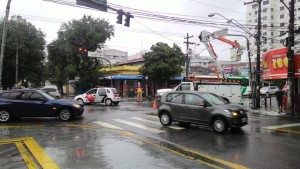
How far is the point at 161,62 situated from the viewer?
39625mm

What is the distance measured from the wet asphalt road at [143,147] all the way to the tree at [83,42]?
90.5 ft

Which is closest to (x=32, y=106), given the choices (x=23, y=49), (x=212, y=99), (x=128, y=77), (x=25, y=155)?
(x=25, y=155)

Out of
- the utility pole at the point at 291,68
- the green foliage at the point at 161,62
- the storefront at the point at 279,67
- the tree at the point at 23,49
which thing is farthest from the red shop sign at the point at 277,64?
the tree at the point at 23,49

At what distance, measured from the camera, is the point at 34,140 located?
31.4ft

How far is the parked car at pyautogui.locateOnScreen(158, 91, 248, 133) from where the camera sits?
11.0 metres

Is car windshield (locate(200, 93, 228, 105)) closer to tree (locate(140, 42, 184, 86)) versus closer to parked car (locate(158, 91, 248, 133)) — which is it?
parked car (locate(158, 91, 248, 133))

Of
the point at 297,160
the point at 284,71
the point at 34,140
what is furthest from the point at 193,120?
the point at 284,71

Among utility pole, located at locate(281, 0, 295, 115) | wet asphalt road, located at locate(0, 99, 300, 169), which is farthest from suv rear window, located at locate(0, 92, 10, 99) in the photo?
utility pole, located at locate(281, 0, 295, 115)

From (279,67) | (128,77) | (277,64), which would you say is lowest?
(279,67)

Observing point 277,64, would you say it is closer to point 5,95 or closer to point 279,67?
point 279,67

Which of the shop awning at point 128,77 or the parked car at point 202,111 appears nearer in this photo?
the parked car at point 202,111

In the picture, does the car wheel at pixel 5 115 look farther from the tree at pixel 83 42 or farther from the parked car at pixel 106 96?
the tree at pixel 83 42

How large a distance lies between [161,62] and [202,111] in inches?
1117

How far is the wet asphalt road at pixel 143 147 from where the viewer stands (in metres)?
6.80
